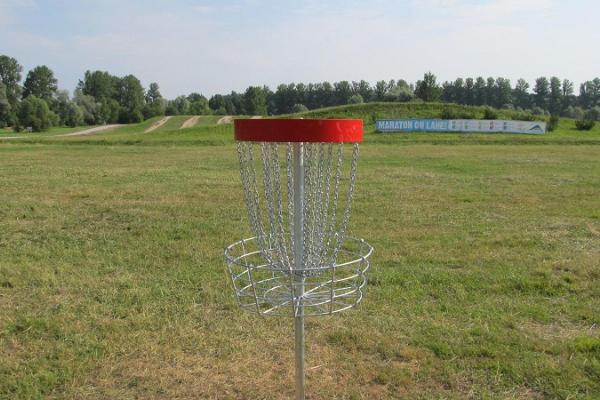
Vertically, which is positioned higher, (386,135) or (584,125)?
(584,125)

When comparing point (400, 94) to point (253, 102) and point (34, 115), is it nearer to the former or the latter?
point (253, 102)

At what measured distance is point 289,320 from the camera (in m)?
5.05

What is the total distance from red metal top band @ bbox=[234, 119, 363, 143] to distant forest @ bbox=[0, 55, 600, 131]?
73.6m

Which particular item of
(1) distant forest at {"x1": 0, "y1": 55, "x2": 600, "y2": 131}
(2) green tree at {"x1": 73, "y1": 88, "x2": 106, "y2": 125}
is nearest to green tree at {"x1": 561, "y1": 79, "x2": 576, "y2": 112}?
(1) distant forest at {"x1": 0, "y1": 55, "x2": 600, "y2": 131}

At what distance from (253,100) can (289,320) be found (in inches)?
3079

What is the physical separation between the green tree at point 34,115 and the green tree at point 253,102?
1112 inches

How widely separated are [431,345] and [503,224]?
17.0ft

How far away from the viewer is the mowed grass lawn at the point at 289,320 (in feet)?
13.1

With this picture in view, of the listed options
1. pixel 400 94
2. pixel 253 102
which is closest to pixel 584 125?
pixel 400 94

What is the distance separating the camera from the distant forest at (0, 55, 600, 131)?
7819cm

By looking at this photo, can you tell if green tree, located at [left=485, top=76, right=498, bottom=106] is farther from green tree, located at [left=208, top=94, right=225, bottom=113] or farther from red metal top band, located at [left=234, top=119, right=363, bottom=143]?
red metal top band, located at [left=234, top=119, right=363, bottom=143]

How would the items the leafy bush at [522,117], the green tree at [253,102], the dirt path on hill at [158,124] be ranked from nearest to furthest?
the leafy bush at [522,117] < the dirt path on hill at [158,124] < the green tree at [253,102]

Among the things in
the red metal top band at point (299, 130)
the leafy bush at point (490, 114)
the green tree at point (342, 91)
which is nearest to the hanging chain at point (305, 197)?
the red metal top band at point (299, 130)

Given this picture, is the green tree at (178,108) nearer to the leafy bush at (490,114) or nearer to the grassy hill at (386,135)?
the grassy hill at (386,135)
